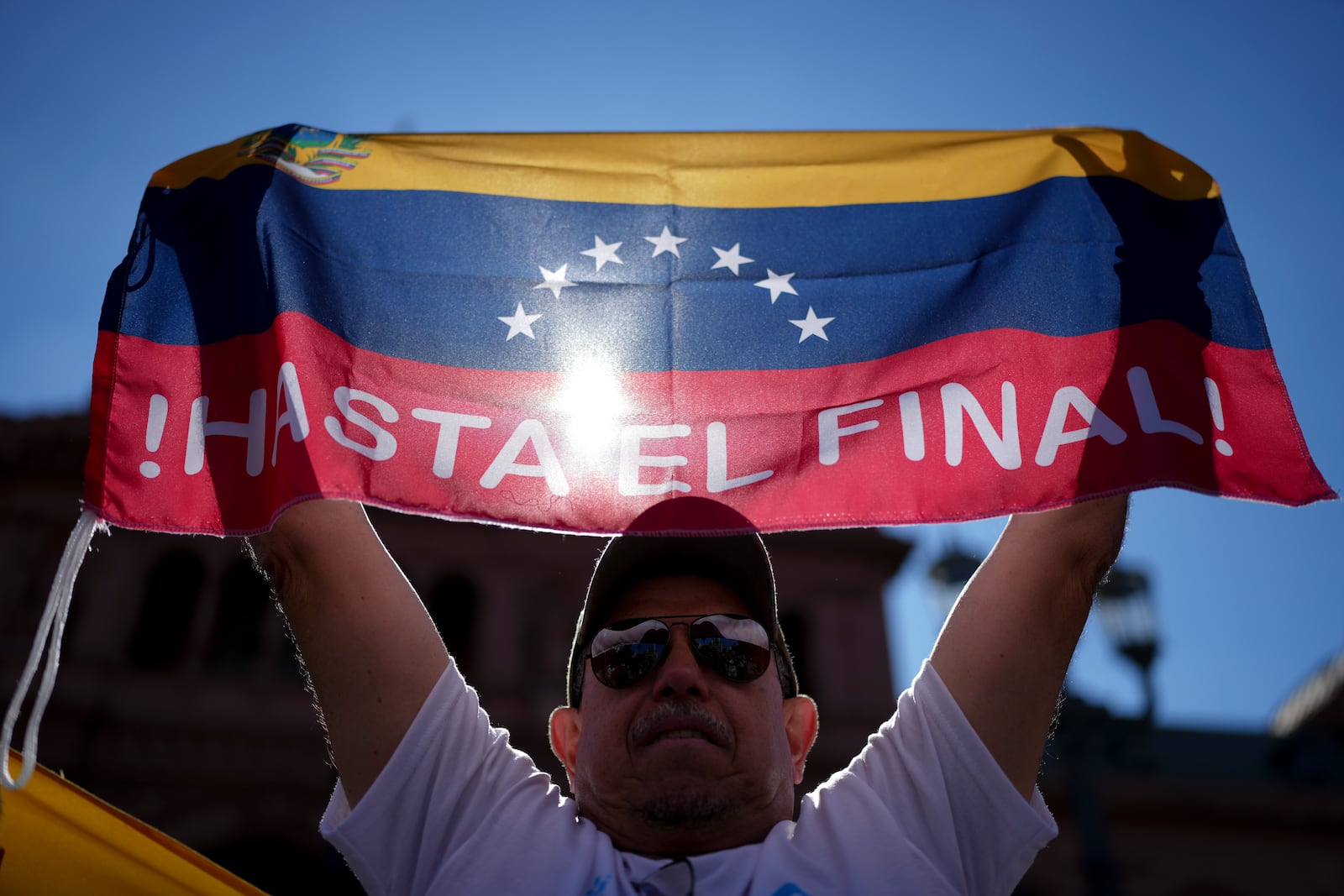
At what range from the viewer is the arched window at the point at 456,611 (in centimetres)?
1638

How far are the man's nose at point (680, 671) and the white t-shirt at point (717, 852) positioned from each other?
373 mm

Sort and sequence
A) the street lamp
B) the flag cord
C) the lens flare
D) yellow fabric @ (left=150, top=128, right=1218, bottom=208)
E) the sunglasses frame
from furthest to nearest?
the street lamp
yellow fabric @ (left=150, top=128, right=1218, bottom=208)
the lens flare
the sunglasses frame
the flag cord

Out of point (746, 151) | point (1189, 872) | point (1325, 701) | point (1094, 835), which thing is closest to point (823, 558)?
point (1189, 872)

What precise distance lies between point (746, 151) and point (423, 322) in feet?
3.82

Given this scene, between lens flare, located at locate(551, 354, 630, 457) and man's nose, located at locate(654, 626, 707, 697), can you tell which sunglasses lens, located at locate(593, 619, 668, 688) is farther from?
lens flare, located at locate(551, 354, 630, 457)

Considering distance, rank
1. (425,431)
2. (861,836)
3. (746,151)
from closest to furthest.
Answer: (861,836)
(425,431)
(746,151)

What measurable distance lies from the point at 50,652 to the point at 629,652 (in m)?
1.30

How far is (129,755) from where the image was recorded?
13641 mm

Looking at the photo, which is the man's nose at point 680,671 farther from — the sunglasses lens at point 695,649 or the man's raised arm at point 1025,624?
the man's raised arm at point 1025,624

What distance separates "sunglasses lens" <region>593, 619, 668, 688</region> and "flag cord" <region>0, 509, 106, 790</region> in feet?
4.02

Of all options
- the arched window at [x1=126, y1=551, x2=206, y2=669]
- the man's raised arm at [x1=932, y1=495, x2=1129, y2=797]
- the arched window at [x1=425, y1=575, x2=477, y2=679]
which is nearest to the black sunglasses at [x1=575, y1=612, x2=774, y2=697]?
the man's raised arm at [x1=932, y1=495, x2=1129, y2=797]

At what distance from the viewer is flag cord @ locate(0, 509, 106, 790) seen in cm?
207

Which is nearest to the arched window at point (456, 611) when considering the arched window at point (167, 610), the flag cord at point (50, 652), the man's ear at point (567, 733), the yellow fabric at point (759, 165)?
the arched window at point (167, 610)

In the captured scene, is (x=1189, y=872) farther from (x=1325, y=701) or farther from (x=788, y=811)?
(x=788, y=811)
